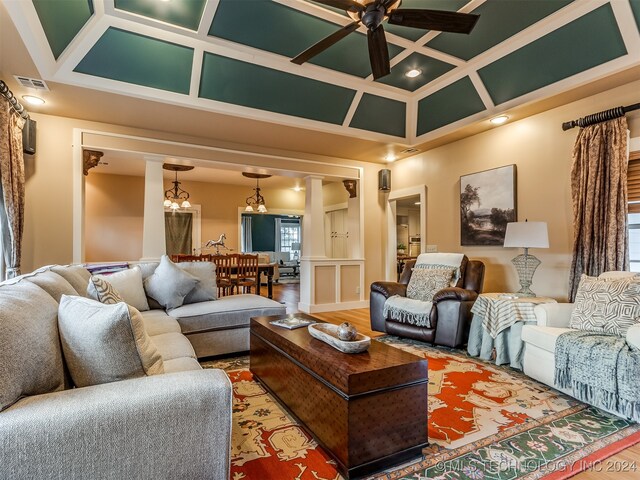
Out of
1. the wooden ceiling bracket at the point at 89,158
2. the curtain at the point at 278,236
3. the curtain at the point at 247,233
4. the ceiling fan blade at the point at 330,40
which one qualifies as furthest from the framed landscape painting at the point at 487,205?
the curtain at the point at 278,236

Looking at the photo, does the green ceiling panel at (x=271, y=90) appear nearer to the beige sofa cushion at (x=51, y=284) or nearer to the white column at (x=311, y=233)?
the white column at (x=311, y=233)

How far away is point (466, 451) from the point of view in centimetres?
173

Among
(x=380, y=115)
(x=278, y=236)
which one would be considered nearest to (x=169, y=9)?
(x=380, y=115)

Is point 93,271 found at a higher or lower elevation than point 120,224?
lower

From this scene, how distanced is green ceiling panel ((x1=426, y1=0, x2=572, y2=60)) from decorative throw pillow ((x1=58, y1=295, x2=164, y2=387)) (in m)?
3.40

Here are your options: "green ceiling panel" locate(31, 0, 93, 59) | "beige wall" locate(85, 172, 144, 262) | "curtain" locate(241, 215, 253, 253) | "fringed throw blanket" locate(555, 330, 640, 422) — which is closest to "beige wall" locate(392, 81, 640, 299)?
"fringed throw blanket" locate(555, 330, 640, 422)

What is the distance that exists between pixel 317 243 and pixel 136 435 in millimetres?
4567

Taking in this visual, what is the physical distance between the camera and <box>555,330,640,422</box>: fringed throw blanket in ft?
6.50

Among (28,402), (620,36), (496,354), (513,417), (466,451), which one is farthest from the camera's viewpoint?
(496,354)

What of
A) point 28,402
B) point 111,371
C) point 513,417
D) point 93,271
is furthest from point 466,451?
point 93,271

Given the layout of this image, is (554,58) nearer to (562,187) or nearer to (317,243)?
(562,187)

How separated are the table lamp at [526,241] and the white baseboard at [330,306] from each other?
2837 mm

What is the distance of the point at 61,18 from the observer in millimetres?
2553

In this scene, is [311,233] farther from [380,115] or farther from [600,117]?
[600,117]
